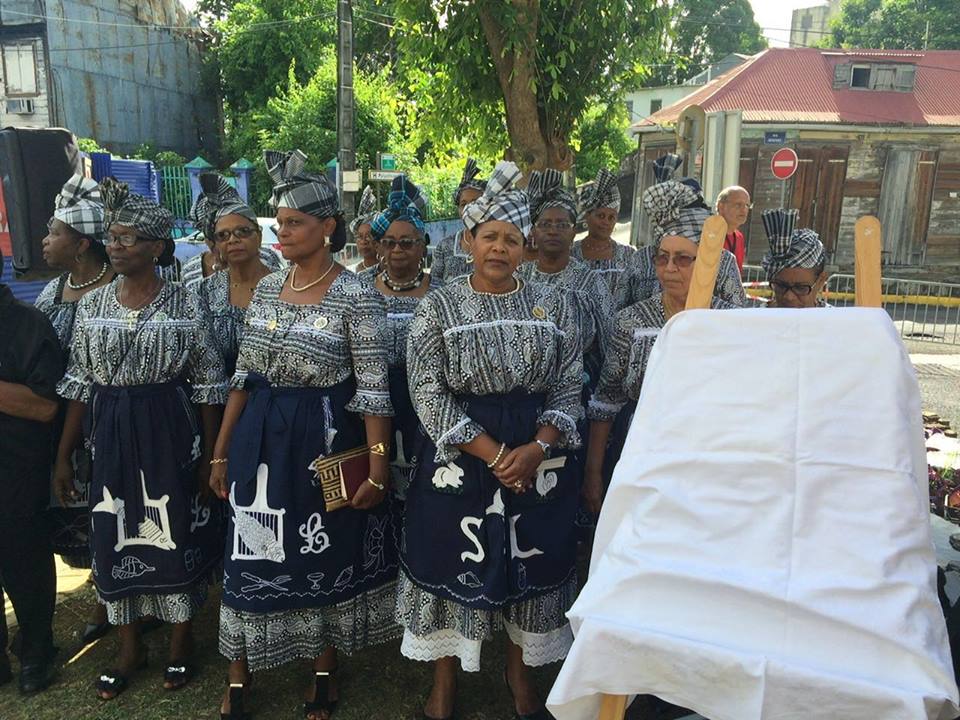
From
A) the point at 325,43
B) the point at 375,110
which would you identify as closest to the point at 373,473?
the point at 375,110

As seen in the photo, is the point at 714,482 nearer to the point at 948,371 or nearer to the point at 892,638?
the point at 892,638

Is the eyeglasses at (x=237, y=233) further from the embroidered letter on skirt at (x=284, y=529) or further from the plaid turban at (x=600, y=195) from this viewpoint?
the plaid turban at (x=600, y=195)

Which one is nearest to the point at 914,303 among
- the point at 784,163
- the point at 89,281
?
the point at 784,163

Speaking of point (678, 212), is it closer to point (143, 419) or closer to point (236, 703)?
point (143, 419)

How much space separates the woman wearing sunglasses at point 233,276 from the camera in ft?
11.8

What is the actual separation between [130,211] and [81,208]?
46 cm

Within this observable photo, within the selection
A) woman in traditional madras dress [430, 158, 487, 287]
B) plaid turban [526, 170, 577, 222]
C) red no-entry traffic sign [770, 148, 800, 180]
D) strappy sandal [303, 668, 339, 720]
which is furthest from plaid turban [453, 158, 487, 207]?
red no-entry traffic sign [770, 148, 800, 180]

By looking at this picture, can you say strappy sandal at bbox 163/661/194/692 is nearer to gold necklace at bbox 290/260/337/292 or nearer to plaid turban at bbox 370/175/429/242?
gold necklace at bbox 290/260/337/292

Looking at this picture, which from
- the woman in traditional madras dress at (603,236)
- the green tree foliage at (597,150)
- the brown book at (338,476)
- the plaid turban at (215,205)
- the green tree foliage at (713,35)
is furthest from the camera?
the green tree foliage at (713,35)

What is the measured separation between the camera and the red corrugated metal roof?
52.7 ft

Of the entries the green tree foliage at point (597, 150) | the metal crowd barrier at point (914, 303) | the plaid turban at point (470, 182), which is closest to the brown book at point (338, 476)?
the plaid turban at point (470, 182)

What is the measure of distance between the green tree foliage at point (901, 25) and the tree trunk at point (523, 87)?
29.7 m

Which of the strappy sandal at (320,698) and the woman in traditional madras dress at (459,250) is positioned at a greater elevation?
the woman in traditional madras dress at (459,250)

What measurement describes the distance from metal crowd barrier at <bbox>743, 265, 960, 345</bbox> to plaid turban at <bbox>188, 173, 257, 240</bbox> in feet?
22.8
